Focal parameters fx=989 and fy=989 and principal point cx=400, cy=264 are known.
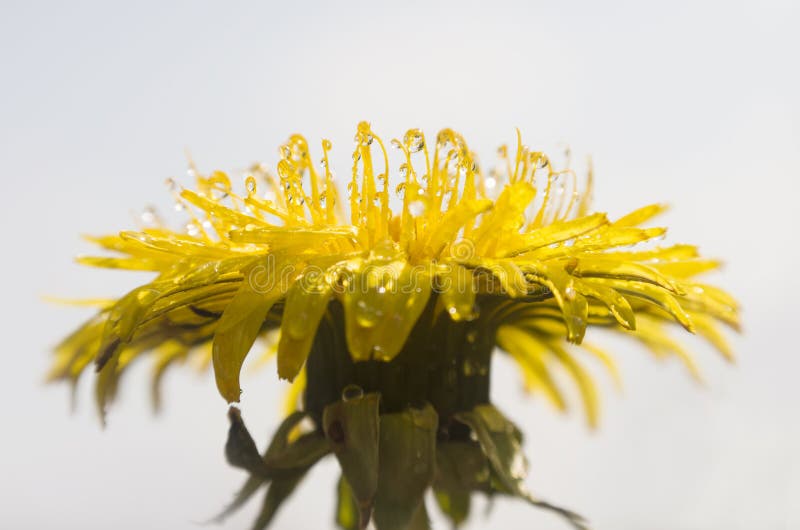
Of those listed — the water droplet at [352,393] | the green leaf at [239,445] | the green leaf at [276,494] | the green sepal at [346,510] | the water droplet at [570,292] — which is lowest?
the green sepal at [346,510]

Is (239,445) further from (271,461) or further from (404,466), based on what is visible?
(404,466)

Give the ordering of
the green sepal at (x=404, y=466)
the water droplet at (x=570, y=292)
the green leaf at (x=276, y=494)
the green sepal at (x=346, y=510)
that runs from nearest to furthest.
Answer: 1. the water droplet at (x=570, y=292)
2. the green sepal at (x=404, y=466)
3. the green leaf at (x=276, y=494)
4. the green sepal at (x=346, y=510)

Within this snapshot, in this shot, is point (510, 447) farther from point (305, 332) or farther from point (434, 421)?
point (305, 332)

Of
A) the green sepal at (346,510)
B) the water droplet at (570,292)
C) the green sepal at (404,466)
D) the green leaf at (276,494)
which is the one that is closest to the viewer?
the water droplet at (570,292)

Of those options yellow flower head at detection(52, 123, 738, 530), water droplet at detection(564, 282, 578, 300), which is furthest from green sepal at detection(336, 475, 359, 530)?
water droplet at detection(564, 282, 578, 300)

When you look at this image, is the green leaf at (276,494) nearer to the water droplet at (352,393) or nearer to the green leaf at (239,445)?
the green leaf at (239,445)

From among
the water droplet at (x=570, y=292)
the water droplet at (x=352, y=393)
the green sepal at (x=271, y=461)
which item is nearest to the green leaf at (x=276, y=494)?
the green sepal at (x=271, y=461)
